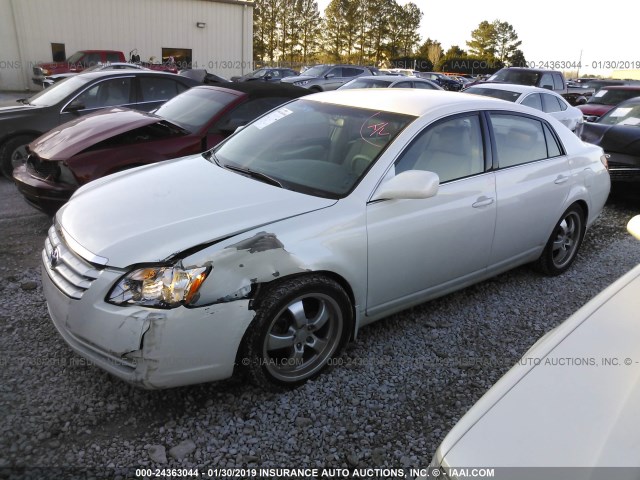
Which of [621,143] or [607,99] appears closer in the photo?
[621,143]

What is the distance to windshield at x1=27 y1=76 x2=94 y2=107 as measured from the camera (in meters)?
6.91

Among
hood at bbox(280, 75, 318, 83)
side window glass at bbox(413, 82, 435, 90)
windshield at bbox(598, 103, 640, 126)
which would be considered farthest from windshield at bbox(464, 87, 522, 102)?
hood at bbox(280, 75, 318, 83)

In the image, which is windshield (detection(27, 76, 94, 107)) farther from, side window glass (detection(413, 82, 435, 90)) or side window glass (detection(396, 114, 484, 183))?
side window glass (detection(413, 82, 435, 90))

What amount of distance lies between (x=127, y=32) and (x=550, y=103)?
21997mm

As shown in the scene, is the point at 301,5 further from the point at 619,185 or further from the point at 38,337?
the point at 38,337

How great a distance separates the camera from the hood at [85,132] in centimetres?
475

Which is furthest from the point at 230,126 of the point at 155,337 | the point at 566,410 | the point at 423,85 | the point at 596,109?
the point at 596,109

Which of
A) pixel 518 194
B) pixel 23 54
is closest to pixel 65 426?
pixel 518 194

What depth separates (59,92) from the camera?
23.2 feet

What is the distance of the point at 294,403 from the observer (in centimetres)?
277

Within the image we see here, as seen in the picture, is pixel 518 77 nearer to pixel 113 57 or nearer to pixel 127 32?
pixel 113 57

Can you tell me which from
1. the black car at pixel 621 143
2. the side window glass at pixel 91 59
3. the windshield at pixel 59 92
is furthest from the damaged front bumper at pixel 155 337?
the side window glass at pixel 91 59

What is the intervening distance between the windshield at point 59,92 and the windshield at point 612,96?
499 inches

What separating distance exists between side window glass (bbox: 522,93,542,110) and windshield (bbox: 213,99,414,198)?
6.85m
